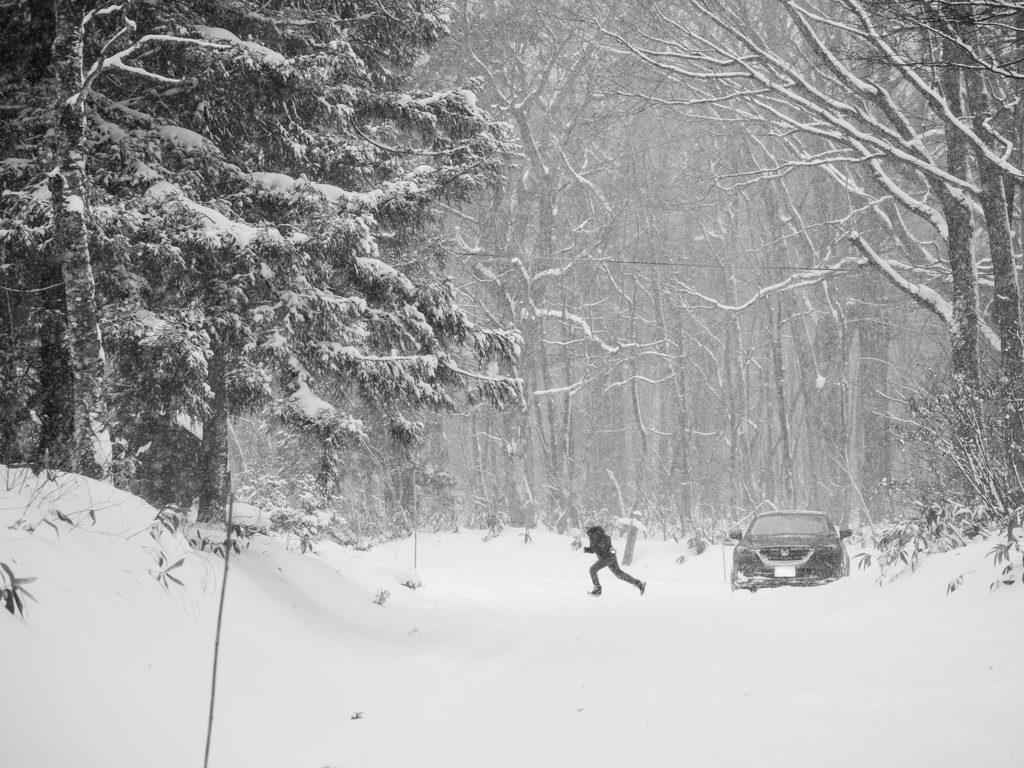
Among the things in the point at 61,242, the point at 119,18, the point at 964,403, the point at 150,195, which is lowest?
the point at 964,403

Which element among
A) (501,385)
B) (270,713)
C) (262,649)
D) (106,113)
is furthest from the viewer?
(501,385)

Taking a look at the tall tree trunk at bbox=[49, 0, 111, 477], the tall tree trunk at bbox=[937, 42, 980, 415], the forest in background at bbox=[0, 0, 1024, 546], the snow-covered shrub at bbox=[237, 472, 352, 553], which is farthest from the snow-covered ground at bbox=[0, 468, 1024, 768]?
the snow-covered shrub at bbox=[237, 472, 352, 553]

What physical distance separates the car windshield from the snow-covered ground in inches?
148

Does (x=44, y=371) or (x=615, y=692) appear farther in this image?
(x=44, y=371)

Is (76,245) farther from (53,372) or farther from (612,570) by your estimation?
(612,570)

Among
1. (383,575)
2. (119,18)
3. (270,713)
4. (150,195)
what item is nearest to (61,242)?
(150,195)

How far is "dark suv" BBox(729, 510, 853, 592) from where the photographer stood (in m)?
13.5

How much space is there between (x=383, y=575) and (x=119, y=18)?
9.23 metres

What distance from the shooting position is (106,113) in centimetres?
989

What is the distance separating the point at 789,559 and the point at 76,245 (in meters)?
11.1

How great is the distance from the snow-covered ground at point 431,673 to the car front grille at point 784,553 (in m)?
2.58

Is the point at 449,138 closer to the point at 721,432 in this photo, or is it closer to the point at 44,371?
the point at 44,371

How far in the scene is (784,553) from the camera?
44.8 ft

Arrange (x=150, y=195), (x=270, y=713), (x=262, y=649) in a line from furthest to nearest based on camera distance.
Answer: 1. (x=150, y=195)
2. (x=262, y=649)
3. (x=270, y=713)
